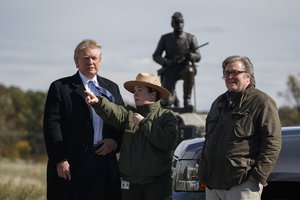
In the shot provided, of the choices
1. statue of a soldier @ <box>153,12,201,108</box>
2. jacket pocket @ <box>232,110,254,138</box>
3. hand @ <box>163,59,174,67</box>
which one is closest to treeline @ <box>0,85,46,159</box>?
statue of a soldier @ <box>153,12,201,108</box>

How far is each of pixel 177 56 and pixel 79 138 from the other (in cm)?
787

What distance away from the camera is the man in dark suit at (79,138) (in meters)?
6.17

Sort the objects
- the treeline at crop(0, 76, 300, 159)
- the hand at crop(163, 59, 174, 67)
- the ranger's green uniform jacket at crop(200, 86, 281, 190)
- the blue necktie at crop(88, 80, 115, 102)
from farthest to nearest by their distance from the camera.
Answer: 1. the treeline at crop(0, 76, 300, 159)
2. the hand at crop(163, 59, 174, 67)
3. the blue necktie at crop(88, 80, 115, 102)
4. the ranger's green uniform jacket at crop(200, 86, 281, 190)

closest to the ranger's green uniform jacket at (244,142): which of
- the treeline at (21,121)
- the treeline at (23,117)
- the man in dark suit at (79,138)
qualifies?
the man in dark suit at (79,138)

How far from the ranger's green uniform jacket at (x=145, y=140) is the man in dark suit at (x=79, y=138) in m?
0.23

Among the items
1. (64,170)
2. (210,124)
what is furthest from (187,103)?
(210,124)

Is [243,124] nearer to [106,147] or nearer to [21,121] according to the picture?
[106,147]

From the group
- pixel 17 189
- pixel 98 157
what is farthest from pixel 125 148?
pixel 17 189

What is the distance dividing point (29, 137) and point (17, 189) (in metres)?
49.7

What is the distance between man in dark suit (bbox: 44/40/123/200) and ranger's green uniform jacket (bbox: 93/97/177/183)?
0.23 meters

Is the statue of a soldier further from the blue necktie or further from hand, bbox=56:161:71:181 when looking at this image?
hand, bbox=56:161:71:181

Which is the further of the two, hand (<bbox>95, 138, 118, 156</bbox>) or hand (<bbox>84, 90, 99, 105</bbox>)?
hand (<bbox>95, 138, 118, 156</bbox>)

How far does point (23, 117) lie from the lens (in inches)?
2579

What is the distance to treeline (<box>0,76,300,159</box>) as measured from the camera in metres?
52.9
